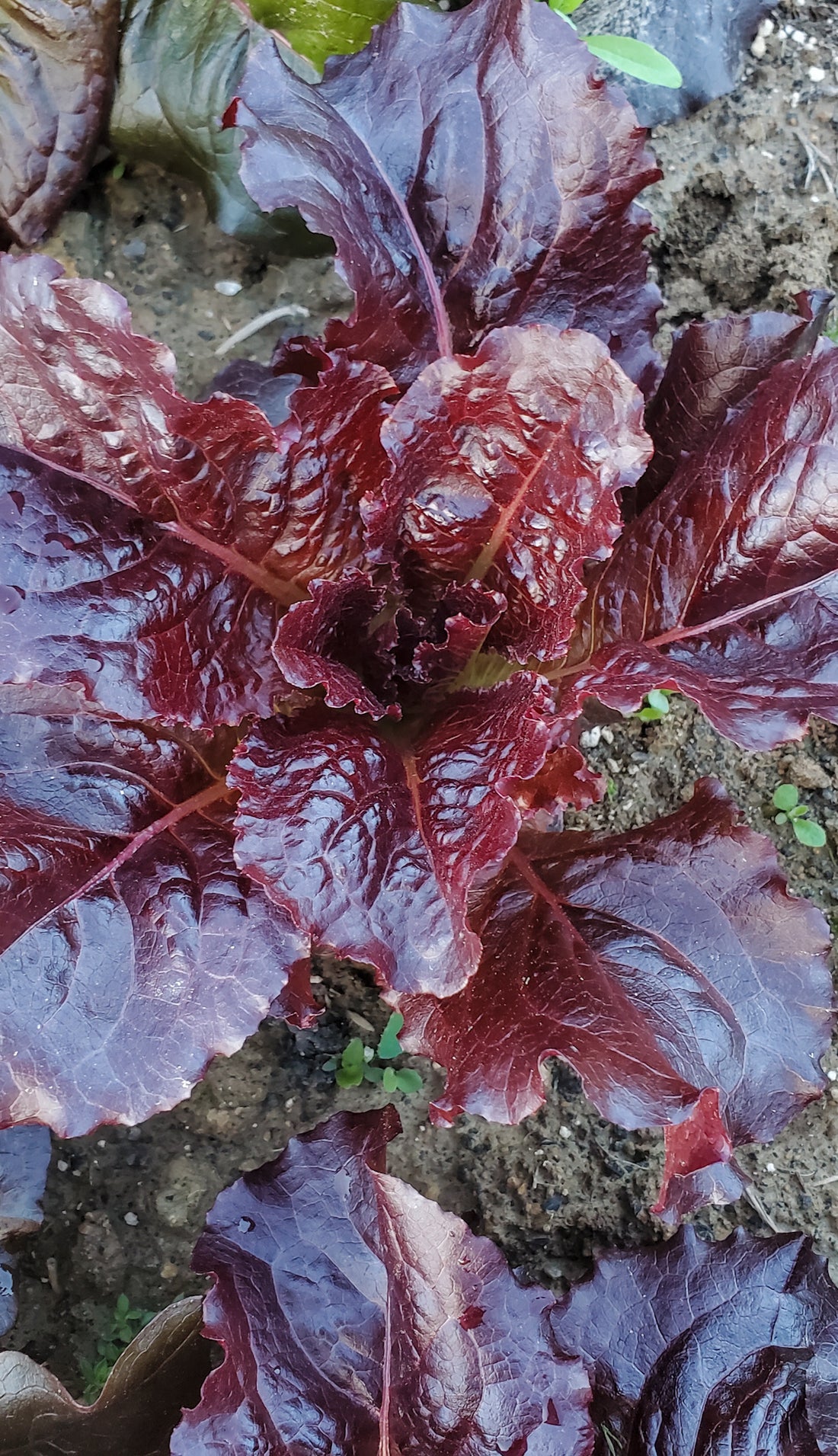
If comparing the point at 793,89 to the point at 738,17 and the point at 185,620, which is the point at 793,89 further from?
the point at 185,620

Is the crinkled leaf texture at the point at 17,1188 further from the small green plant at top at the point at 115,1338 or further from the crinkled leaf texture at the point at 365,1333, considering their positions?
the crinkled leaf texture at the point at 365,1333

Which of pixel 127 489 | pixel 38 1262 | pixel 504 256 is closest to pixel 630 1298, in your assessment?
pixel 38 1262

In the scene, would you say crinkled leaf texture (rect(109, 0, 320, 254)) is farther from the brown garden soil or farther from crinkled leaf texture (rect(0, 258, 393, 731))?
crinkled leaf texture (rect(0, 258, 393, 731))

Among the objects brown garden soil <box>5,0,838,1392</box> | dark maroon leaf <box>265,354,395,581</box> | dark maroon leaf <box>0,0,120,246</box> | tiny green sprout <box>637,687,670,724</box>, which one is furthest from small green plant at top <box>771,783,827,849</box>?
dark maroon leaf <box>0,0,120,246</box>

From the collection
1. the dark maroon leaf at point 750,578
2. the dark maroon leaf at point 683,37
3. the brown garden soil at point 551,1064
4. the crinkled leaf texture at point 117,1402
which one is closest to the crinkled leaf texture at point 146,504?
the dark maroon leaf at point 750,578

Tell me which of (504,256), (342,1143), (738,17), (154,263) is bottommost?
(342,1143)

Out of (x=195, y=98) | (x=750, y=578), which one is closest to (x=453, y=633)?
(x=750, y=578)
